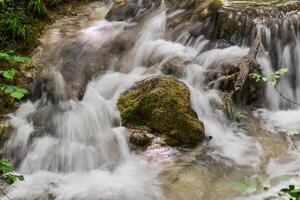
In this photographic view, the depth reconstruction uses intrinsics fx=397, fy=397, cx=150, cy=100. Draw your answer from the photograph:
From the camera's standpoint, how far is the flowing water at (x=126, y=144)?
470cm

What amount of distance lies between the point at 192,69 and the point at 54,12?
13.6 ft

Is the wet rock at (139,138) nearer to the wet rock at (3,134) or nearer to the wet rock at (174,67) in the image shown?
the wet rock at (3,134)

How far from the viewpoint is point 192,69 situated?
7145 millimetres

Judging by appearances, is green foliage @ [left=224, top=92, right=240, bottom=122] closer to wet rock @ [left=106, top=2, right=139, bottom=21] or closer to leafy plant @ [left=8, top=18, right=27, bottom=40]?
leafy plant @ [left=8, top=18, right=27, bottom=40]

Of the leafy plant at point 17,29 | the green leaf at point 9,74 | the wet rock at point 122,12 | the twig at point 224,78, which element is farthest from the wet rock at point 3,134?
the wet rock at point 122,12

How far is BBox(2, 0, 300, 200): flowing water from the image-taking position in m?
4.70

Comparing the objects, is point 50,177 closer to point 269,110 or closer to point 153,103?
point 153,103

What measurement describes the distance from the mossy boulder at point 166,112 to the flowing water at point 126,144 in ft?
0.65

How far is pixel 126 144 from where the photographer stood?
218 inches

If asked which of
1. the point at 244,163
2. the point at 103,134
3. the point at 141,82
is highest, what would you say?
the point at 141,82

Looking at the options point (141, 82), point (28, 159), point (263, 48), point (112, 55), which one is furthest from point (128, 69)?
point (28, 159)

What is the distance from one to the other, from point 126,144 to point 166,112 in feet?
2.56

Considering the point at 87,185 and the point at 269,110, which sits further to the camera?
the point at 269,110

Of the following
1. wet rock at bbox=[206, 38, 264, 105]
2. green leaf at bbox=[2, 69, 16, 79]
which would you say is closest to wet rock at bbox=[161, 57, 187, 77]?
wet rock at bbox=[206, 38, 264, 105]
